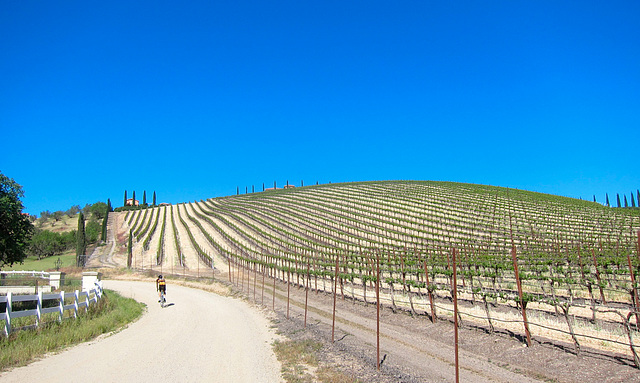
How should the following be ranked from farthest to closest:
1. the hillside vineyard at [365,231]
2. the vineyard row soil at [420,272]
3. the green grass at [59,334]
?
the hillside vineyard at [365,231]
the green grass at [59,334]
the vineyard row soil at [420,272]

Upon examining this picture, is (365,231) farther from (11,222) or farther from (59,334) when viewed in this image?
(59,334)

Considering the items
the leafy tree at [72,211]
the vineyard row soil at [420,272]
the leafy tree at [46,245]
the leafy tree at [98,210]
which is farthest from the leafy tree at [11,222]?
the leafy tree at [72,211]

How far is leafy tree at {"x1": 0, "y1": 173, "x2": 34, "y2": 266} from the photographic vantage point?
26.3m

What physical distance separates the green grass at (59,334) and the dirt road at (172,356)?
636 mm

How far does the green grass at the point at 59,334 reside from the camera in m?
11.5

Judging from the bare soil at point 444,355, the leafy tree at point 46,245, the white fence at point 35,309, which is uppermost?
the leafy tree at point 46,245

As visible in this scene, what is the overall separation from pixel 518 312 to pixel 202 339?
13.4 metres

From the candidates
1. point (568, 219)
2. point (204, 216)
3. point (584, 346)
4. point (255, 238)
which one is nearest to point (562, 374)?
point (584, 346)

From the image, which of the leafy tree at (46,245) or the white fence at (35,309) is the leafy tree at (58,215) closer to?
the leafy tree at (46,245)

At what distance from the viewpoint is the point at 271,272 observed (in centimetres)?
4300

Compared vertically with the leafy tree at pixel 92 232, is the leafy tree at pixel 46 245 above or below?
below

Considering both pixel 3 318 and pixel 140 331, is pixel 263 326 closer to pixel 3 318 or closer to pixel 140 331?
pixel 140 331

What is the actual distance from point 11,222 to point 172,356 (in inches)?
914

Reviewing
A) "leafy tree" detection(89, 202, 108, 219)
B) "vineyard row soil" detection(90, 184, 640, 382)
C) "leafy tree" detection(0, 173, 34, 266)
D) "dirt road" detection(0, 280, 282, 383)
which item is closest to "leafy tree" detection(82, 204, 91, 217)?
"leafy tree" detection(89, 202, 108, 219)
